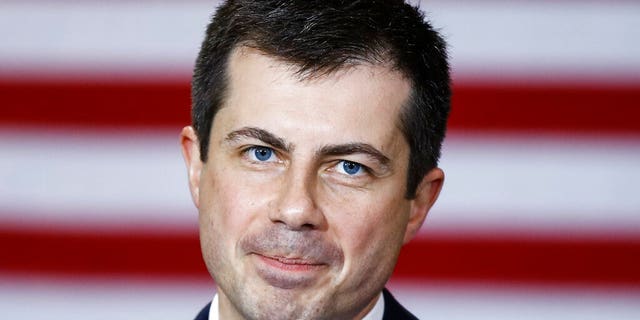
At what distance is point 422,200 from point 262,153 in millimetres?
288

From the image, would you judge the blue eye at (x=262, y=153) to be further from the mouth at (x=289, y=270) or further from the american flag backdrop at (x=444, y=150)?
the american flag backdrop at (x=444, y=150)

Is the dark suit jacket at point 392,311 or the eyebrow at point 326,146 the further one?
the dark suit jacket at point 392,311

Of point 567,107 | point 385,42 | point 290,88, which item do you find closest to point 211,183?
point 290,88

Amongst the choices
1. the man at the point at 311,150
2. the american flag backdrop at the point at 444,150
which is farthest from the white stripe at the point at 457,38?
the man at the point at 311,150

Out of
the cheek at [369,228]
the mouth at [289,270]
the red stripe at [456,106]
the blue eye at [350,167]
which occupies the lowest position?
the mouth at [289,270]

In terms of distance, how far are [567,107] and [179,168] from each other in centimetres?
90

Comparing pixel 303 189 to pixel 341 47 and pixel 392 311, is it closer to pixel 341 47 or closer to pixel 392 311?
pixel 341 47

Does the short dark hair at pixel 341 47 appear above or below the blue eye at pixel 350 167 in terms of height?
above

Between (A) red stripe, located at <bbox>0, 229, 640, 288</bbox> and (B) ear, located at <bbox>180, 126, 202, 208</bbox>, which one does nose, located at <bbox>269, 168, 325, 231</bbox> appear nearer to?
(B) ear, located at <bbox>180, 126, 202, 208</bbox>

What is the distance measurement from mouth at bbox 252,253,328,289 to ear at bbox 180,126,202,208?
0.20 m

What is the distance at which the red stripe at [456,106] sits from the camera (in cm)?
249

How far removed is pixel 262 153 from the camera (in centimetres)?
140

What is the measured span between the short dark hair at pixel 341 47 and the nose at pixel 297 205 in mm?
138

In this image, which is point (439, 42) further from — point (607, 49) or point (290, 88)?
point (607, 49)
